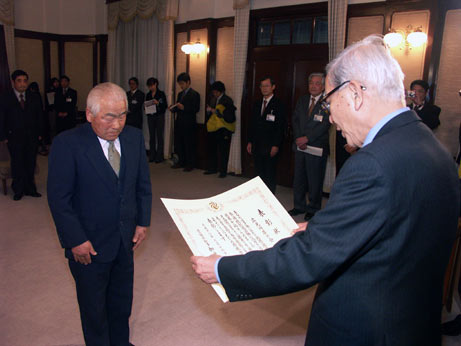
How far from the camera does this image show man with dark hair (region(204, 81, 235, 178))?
22.8ft

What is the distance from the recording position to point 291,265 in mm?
929

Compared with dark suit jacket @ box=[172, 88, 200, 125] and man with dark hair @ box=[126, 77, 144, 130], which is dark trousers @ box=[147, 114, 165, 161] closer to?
man with dark hair @ box=[126, 77, 144, 130]

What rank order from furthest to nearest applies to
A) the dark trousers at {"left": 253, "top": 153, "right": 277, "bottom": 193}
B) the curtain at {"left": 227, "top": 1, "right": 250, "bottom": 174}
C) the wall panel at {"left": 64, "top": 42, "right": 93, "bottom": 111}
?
the wall panel at {"left": 64, "top": 42, "right": 93, "bottom": 111} < the curtain at {"left": 227, "top": 1, "right": 250, "bottom": 174} < the dark trousers at {"left": 253, "top": 153, "right": 277, "bottom": 193}

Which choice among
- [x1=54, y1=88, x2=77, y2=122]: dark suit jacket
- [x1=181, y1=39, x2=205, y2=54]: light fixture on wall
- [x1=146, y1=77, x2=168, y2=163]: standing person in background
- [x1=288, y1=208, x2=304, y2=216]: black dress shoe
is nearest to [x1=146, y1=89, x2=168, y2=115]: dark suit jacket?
[x1=146, y1=77, x2=168, y2=163]: standing person in background

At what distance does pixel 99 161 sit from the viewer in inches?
73.2

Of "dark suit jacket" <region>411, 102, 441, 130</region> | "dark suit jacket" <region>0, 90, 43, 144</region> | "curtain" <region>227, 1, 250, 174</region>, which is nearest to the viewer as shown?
"dark suit jacket" <region>411, 102, 441, 130</region>

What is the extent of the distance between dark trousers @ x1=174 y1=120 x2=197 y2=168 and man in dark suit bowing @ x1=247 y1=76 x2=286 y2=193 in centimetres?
231

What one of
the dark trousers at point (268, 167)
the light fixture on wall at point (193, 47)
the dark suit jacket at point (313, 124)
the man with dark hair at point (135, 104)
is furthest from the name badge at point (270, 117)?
the man with dark hair at point (135, 104)

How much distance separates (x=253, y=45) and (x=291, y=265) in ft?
21.6

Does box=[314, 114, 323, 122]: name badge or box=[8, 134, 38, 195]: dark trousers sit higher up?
box=[314, 114, 323, 122]: name badge

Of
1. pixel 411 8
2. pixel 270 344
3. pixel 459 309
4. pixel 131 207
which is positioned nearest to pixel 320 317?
pixel 131 207

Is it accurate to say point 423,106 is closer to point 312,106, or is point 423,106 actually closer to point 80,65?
point 312,106

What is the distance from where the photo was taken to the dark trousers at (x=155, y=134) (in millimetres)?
8641

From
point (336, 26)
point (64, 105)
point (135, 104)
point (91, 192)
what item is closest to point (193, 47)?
point (135, 104)
